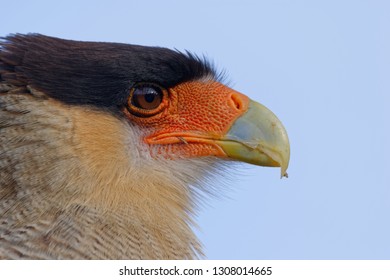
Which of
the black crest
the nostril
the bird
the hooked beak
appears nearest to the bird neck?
the bird

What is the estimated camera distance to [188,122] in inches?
237

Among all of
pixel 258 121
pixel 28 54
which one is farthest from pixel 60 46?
pixel 258 121

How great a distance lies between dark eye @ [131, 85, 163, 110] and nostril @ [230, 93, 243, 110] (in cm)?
54

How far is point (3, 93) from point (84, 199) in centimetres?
92

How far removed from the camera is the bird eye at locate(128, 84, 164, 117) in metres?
5.75

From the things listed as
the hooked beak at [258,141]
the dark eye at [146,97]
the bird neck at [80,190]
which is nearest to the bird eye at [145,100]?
the dark eye at [146,97]

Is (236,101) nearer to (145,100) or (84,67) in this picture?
(145,100)

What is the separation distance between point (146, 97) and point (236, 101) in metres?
0.70

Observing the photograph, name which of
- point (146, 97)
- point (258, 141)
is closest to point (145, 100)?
point (146, 97)

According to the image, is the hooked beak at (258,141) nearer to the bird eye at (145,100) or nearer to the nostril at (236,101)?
the nostril at (236,101)

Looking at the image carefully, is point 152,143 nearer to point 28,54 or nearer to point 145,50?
point 145,50

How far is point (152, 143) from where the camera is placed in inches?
231

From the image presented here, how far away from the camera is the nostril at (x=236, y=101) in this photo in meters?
6.02

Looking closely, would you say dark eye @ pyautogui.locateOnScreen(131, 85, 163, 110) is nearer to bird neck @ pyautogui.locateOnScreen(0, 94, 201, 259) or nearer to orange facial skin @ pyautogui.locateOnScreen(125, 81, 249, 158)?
orange facial skin @ pyautogui.locateOnScreen(125, 81, 249, 158)
